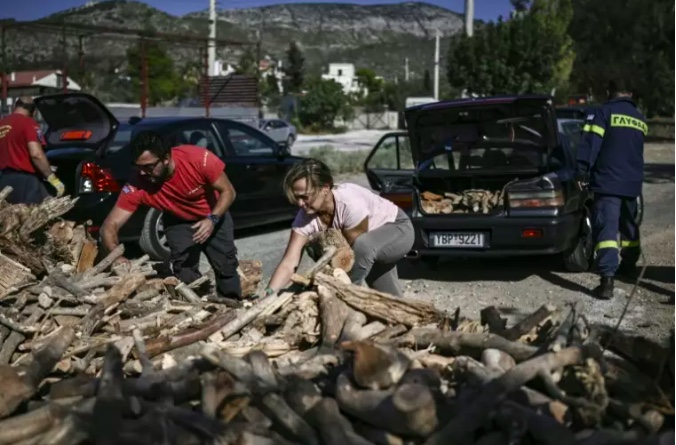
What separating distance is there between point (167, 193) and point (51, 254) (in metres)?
0.92

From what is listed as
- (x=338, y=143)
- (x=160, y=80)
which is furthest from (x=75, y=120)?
(x=160, y=80)

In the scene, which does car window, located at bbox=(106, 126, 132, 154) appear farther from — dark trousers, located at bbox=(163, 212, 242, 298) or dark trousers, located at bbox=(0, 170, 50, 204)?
dark trousers, located at bbox=(163, 212, 242, 298)

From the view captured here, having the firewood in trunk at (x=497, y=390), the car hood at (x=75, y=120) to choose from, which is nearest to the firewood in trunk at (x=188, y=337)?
the firewood in trunk at (x=497, y=390)

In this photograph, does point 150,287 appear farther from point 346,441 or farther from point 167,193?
point 346,441

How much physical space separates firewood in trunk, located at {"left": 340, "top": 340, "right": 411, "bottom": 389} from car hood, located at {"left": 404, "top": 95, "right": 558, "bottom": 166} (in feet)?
16.4

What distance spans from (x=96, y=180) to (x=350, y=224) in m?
4.44

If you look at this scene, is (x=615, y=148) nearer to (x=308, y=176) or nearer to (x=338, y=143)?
(x=308, y=176)

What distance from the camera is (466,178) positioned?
8.54 meters

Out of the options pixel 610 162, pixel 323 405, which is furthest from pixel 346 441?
pixel 610 162

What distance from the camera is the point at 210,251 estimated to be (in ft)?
20.5

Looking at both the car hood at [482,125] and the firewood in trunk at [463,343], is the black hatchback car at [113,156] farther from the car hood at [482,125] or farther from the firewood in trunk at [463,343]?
the firewood in trunk at [463,343]

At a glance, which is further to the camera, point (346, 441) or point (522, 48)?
point (522, 48)

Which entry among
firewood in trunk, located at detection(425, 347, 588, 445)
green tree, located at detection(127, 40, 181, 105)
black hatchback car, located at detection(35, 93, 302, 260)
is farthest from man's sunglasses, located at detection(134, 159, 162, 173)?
green tree, located at detection(127, 40, 181, 105)

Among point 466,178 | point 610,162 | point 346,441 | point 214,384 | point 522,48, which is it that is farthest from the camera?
point 522,48
